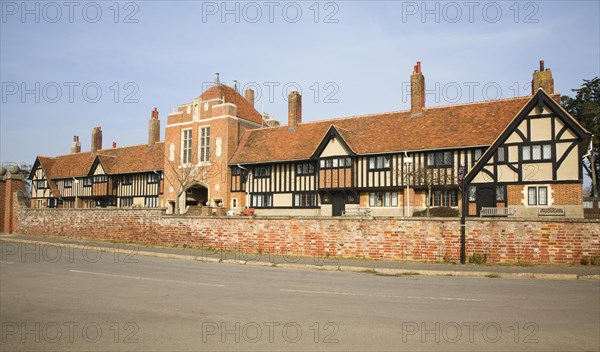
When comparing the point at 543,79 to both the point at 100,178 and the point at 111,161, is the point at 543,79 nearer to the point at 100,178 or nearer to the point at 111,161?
the point at 111,161

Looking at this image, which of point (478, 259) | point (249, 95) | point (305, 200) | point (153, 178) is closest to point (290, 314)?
point (478, 259)

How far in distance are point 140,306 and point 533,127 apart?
2656cm

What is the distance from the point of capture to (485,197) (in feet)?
97.4

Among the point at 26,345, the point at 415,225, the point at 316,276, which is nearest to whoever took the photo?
the point at 26,345

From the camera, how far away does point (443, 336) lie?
7082 millimetres

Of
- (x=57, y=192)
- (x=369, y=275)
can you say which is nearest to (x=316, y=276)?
(x=369, y=275)

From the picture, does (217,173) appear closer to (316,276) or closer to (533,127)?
(533,127)

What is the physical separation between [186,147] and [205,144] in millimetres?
2348

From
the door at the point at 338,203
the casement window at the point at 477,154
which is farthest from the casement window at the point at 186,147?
the casement window at the point at 477,154

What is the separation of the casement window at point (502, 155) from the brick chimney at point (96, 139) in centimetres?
4711

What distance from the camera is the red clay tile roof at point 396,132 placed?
3148 cm

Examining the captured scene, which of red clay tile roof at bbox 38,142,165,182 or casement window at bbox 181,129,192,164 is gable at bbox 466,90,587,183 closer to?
casement window at bbox 181,129,192,164

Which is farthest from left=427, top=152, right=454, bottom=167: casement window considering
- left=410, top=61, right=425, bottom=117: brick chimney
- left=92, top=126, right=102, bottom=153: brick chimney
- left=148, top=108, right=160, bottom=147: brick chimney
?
left=92, top=126, right=102, bottom=153: brick chimney

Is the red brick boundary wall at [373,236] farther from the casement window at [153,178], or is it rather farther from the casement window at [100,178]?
the casement window at [100,178]
